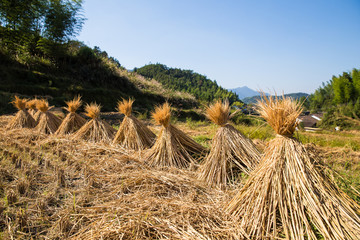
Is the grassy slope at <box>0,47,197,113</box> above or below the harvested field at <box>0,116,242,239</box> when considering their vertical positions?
above

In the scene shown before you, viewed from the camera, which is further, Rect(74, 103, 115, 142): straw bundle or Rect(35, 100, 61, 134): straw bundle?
Rect(35, 100, 61, 134): straw bundle

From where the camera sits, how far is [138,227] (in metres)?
1.61

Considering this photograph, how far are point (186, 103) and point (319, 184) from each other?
15.1 m

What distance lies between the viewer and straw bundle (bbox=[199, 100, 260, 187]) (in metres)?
2.47

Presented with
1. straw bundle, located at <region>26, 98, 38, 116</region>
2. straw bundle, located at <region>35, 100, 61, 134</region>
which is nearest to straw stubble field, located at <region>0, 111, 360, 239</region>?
straw bundle, located at <region>35, 100, 61, 134</region>

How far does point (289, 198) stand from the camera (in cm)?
146

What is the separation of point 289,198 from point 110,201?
1.75m

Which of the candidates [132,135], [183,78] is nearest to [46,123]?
[132,135]

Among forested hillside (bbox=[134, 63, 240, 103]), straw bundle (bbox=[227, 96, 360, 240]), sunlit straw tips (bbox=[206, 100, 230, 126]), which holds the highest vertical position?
forested hillside (bbox=[134, 63, 240, 103])

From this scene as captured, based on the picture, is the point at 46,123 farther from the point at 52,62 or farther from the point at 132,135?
the point at 52,62

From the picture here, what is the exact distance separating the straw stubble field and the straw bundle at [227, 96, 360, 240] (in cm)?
17

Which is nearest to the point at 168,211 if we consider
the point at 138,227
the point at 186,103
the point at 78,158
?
the point at 138,227

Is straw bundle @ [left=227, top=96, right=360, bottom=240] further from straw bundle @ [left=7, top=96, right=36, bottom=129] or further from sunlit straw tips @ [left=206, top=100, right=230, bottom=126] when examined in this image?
straw bundle @ [left=7, top=96, right=36, bottom=129]

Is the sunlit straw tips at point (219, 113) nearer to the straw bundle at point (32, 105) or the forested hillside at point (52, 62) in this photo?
the straw bundle at point (32, 105)
